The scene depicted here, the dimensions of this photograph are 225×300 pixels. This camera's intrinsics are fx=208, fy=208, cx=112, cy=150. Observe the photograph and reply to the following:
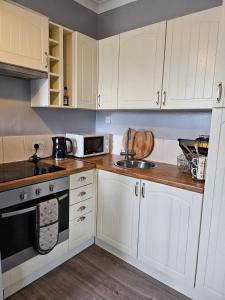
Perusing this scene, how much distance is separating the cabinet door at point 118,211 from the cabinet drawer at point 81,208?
96mm

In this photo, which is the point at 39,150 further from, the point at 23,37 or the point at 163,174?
the point at 163,174

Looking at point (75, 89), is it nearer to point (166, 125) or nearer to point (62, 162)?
point (62, 162)

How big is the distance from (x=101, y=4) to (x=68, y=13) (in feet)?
1.54

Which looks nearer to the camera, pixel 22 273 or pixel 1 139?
pixel 22 273

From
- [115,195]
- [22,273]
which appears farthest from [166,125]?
[22,273]

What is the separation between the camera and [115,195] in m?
1.85

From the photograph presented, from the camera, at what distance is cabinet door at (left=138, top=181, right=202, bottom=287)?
4.70 ft

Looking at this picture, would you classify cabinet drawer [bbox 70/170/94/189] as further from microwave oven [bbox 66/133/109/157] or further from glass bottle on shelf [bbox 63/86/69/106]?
glass bottle on shelf [bbox 63/86/69/106]

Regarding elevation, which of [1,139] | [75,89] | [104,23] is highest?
[104,23]

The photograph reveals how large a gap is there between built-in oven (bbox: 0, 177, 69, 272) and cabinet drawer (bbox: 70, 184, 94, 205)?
18cm

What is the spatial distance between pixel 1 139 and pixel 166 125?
5.12ft

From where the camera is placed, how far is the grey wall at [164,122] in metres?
1.90

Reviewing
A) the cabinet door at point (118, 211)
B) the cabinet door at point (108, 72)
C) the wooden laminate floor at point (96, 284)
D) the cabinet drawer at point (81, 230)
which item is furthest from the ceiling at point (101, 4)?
the wooden laminate floor at point (96, 284)

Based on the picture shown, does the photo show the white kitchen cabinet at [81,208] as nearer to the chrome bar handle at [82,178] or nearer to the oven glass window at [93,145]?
the chrome bar handle at [82,178]
